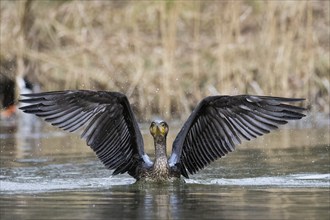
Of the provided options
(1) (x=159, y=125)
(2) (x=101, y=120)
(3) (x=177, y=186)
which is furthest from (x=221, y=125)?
(2) (x=101, y=120)

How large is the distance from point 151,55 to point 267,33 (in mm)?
2675

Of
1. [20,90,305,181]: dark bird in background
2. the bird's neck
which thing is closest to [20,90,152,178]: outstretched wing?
[20,90,305,181]: dark bird in background

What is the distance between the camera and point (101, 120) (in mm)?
9578

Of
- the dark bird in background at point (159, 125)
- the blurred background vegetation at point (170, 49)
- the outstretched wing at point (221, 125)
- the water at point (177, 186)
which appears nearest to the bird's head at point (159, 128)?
the dark bird in background at point (159, 125)

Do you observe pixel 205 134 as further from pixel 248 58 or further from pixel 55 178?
pixel 248 58

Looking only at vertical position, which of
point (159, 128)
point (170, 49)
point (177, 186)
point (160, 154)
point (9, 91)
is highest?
point (170, 49)

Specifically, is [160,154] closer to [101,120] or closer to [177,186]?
[177,186]

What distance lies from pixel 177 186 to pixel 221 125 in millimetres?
698

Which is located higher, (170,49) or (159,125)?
(170,49)

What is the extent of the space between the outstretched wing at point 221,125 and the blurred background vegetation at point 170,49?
677 centimetres

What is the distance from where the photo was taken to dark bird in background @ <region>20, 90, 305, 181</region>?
9.29m

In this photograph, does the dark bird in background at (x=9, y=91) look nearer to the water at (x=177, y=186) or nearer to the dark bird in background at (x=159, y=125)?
the water at (x=177, y=186)

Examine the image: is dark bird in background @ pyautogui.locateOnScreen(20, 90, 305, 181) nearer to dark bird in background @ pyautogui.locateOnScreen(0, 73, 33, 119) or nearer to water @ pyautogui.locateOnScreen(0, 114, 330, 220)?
water @ pyautogui.locateOnScreen(0, 114, 330, 220)

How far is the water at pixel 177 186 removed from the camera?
7.51 metres
